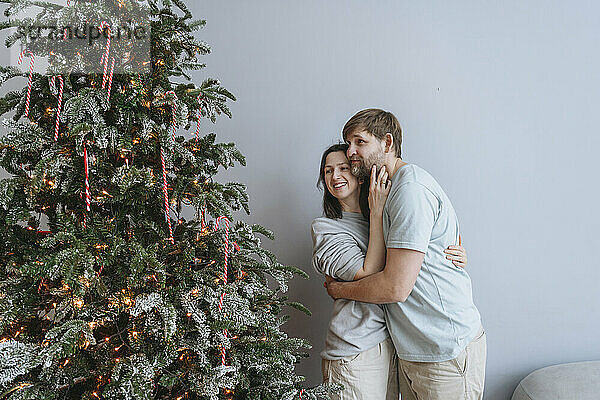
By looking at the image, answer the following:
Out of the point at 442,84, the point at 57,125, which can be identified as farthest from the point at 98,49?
the point at 442,84

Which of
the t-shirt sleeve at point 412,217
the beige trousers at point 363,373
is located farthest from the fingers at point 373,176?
the beige trousers at point 363,373

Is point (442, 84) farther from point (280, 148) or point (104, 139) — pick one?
point (104, 139)

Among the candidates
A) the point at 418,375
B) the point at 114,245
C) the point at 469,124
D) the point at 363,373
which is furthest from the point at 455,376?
the point at 114,245

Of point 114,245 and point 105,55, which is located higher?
point 105,55

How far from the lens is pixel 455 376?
1729 mm

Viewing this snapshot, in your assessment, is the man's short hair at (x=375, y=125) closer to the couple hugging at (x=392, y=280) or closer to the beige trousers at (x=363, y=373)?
the couple hugging at (x=392, y=280)

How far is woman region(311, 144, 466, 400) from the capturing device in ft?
5.80

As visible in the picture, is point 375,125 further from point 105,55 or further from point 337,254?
point 105,55

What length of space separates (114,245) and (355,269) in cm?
86

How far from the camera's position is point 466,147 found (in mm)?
2230

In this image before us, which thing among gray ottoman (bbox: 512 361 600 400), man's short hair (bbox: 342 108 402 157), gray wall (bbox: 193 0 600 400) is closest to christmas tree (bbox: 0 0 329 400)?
man's short hair (bbox: 342 108 402 157)

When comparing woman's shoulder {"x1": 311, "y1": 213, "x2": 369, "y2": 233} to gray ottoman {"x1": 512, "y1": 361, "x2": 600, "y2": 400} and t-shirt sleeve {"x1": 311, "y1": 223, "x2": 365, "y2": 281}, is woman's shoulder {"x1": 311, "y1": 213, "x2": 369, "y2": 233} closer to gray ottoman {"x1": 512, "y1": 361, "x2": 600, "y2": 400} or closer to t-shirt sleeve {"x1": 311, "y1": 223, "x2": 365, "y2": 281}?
t-shirt sleeve {"x1": 311, "y1": 223, "x2": 365, "y2": 281}

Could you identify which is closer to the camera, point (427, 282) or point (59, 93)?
point (59, 93)

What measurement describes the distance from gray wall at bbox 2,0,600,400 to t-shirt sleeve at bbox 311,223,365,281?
0.45m
